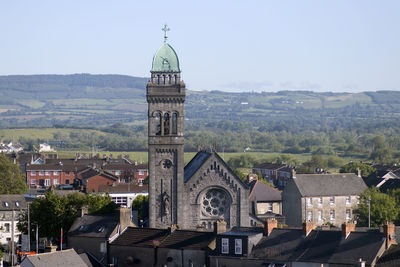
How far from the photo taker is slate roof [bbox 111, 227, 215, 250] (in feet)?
212

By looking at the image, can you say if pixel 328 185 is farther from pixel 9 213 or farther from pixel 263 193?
pixel 9 213

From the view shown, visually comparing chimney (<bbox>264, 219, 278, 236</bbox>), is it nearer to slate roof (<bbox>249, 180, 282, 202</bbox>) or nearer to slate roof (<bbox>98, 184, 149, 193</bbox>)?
slate roof (<bbox>249, 180, 282, 202</bbox>)

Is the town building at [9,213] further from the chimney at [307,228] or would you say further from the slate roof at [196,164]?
the chimney at [307,228]

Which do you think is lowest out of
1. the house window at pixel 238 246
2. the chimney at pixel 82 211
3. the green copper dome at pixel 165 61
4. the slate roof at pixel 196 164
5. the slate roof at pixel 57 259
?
the slate roof at pixel 57 259

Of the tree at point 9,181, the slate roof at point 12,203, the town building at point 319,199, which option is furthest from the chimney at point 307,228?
the tree at point 9,181

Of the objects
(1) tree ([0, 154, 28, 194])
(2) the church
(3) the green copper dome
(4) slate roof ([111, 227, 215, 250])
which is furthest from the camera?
(1) tree ([0, 154, 28, 194])

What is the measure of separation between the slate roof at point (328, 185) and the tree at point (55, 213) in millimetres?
35811

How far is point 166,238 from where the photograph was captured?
6612 cm

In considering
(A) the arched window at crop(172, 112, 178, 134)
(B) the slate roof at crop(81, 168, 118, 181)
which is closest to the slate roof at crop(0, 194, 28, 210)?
(A) the arched window at crop(172, 112, 178, 134)

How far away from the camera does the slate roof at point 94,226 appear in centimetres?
7025

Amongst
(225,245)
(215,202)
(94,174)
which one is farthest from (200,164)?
(94,174)

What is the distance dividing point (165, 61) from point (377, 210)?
2579 cm

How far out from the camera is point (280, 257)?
61062 millimetres

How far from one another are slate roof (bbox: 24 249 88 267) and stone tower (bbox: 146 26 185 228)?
19.4m
